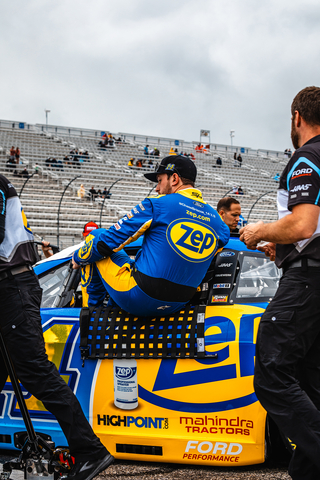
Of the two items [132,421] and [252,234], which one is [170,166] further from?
Answer: [132,421]

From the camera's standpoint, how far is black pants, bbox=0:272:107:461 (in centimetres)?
236

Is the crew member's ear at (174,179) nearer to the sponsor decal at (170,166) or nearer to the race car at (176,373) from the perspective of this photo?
the sponsor decal at (170,166)

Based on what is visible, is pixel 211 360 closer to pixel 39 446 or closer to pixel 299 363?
pixel 299 363

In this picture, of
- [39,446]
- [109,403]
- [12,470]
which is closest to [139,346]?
[109,403]

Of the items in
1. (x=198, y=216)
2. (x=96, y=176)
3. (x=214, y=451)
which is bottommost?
(x=214, y=451)

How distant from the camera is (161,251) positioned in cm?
266

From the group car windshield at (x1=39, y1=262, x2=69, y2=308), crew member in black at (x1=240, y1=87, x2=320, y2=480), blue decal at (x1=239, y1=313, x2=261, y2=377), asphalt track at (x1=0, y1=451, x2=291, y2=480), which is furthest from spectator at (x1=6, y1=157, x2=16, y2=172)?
crew member in black at (x1=240, y1=87, x2=320, y2=480)

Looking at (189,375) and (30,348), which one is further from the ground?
(30,348)

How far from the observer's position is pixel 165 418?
2.60 metres

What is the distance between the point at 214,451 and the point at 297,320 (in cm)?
110

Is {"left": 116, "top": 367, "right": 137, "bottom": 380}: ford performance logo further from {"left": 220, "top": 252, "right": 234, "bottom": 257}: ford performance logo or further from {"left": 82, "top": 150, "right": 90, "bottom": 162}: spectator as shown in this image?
{"left": 82, "top": 150, "right": 90, "bottom": 162}: spectator

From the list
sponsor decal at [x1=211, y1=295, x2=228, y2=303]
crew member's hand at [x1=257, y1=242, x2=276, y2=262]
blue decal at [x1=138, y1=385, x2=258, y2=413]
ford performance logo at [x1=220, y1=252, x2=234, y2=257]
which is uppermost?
crew member's hand at [x1=257, y1=242, x2=276, y2=262]

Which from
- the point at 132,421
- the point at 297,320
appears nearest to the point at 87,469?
the point at 132,421

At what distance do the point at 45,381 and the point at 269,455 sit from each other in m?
1.29
